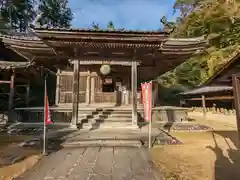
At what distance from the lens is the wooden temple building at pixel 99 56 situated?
10297 mm

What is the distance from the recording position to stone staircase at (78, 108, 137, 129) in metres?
11.1

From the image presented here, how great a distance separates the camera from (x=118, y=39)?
10.2 meters

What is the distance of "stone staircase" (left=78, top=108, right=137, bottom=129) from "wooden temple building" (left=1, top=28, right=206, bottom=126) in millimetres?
862

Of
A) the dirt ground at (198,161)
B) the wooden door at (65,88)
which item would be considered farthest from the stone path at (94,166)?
the wooden door at (65,88)

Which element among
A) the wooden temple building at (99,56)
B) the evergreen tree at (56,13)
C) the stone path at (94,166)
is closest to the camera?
the stone path at (94,166)

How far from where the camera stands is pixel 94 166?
4.62m

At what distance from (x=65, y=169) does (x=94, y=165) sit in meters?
0.67

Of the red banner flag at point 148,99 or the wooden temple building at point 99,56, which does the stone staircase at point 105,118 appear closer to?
the wooden temple building at point 99,56

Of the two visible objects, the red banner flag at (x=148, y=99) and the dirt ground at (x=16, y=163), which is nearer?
the dirt ground at (x=16, y=163)

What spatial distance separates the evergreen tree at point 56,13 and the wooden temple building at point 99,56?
26460 millimetres

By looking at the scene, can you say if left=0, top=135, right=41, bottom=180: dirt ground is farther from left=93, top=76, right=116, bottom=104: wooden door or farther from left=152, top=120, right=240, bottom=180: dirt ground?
left=93, top=76, right=116, bottom=104: wooden door

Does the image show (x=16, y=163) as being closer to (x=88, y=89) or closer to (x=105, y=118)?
(x=105, y=118)

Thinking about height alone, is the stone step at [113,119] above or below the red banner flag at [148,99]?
below

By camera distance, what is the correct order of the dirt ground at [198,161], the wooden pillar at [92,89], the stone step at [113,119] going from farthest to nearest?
the wooden pillar at [92,89] → the stone step at [113,119] → the dirt ground at [198,161]
